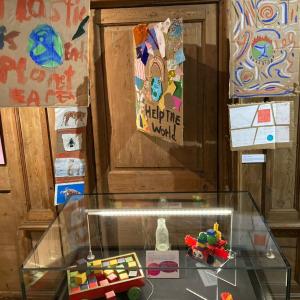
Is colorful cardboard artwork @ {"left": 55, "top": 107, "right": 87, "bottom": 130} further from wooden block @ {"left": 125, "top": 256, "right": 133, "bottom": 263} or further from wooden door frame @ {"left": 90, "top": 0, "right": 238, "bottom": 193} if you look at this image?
wooden block @ {"left": 125, "top": 256, "right": 133, "bottom": 263}

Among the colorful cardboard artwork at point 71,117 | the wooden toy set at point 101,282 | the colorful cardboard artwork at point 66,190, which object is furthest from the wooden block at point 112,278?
the colorful cardboard artwork at point 71,117

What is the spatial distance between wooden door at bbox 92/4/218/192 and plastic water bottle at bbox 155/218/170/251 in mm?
546

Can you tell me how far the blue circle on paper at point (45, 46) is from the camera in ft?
6.91

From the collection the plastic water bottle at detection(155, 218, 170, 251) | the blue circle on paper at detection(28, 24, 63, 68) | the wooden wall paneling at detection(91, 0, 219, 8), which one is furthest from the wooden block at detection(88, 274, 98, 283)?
the wooden wall paneling at detection(91, 0, 219, 8)

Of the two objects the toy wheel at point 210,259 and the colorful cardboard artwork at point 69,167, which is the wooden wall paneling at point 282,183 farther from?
the colorful cardboard artwork at point 69,167

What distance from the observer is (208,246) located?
6.77 feet

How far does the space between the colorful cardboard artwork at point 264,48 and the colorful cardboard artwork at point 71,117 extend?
0.97 meters

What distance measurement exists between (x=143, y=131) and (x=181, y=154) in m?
0.35

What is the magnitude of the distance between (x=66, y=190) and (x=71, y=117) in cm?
49

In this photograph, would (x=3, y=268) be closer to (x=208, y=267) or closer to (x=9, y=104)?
(x=9, y=104)

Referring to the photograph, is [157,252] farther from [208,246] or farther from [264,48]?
[264,48]

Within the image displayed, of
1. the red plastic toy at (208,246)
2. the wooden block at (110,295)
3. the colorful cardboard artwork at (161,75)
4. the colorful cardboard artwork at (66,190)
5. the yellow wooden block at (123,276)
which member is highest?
the colorful cardboard artwork at (161,75)

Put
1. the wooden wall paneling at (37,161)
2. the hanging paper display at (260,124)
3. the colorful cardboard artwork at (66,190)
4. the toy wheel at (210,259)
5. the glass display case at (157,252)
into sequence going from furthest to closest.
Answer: the wooden wall paneling at (37,161) < the colorful cardboard artwork at (66,190) < the hanging paper display at (260,124) < the toy wheel at (210,259) < the glass display case at (157,252)

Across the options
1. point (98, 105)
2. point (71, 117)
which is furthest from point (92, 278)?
point (98, 105)
